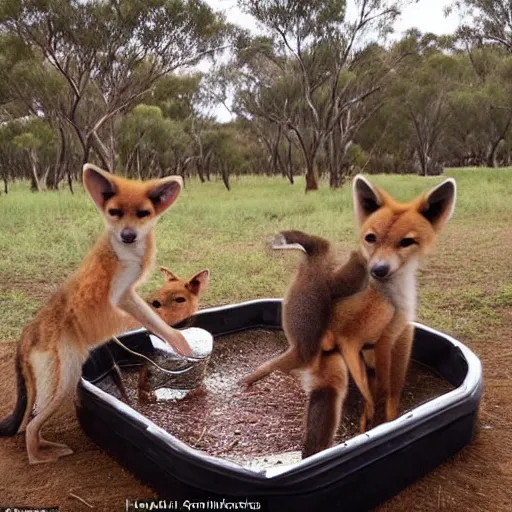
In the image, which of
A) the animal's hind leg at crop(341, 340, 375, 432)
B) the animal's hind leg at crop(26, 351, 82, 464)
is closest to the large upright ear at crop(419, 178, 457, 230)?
the animal's hind leg at crop(341, 340, 375, 432)

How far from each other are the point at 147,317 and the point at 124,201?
38 centimetres

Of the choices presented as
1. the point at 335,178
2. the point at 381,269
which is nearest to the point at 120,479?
the point at 381,269

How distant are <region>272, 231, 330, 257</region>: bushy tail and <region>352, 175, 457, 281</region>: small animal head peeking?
0.40 feet

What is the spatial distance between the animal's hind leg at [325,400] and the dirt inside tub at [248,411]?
0.11m

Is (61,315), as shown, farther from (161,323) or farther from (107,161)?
(107,161)

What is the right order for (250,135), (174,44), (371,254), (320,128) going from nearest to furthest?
(371,254), (174,44), (320,128), (250,135)

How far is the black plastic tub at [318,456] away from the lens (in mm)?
1553

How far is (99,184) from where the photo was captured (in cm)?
179

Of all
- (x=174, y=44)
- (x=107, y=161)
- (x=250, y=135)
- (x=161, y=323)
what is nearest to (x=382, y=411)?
(x=161, y=323)

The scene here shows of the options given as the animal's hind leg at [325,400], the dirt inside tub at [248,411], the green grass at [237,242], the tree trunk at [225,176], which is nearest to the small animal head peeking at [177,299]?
the dirt inside tub at [248,411]

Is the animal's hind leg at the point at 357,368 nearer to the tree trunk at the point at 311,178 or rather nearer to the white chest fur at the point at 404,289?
the white chest fur at the point at 404,289

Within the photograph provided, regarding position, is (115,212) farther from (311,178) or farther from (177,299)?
(311,178)

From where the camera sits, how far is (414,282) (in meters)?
1.72

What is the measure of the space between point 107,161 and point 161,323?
5.04 metres
